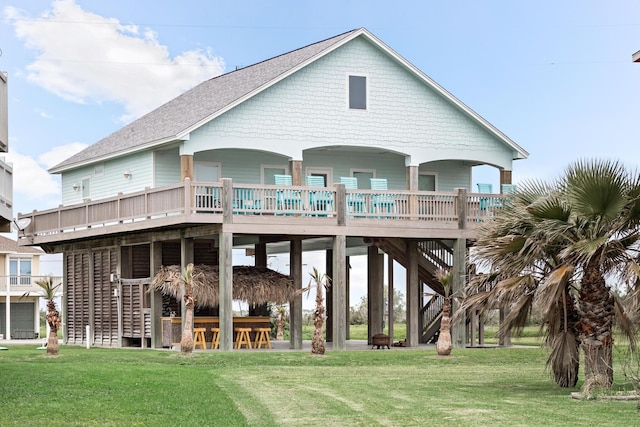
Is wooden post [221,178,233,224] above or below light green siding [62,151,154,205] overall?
below

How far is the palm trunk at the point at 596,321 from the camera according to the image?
19.4 meters

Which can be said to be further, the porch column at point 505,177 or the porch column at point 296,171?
the porch column at point 505,177

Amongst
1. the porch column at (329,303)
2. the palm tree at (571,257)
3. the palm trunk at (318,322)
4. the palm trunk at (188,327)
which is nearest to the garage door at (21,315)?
the porch column at (329,303)

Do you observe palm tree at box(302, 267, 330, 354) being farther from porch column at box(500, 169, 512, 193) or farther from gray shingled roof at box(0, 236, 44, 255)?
gray shingled roof at box(0, 236, 44, 255)

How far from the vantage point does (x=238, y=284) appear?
32.6m

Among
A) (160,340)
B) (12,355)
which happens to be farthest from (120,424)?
(160,340)

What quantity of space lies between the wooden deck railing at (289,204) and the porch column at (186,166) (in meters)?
0.83

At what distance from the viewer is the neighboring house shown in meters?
22.0

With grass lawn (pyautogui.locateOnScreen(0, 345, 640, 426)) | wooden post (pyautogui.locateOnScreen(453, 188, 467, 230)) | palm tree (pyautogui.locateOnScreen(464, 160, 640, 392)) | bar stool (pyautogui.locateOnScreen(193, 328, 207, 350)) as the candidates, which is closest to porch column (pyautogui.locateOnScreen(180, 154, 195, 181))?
bar stool (pyautogui.locateOnScreen(193, 328, 207, 350))

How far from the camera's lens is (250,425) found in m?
16.0

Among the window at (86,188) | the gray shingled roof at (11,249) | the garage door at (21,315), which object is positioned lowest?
the garage door at (21,315)

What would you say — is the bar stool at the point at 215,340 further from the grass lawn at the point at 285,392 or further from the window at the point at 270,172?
the window at the point at 270,172

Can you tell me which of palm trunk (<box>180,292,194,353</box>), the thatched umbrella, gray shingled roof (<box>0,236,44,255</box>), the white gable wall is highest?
the white gable wall

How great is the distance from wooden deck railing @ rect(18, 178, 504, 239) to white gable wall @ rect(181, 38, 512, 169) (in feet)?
6.94
